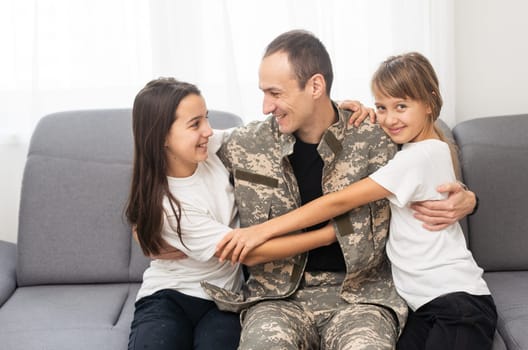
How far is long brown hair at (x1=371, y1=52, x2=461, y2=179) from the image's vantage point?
201cm

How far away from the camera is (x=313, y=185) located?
218 centimetres

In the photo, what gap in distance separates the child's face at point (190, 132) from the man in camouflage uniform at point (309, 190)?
14cm

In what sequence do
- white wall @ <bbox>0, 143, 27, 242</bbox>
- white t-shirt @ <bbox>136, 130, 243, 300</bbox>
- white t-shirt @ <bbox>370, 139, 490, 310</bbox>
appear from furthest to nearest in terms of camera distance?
white wall @ <bbox>0, 143, 27, 242</bbox> → white t-shirt @ <bbox>136, 130, 243, 300</bbox> → white t-shirt @ <bbox>370, 139, 490, 310</bbox>

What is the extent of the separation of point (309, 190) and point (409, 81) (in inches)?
17.6

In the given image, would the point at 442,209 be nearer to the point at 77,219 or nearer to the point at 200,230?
the point at 200,230

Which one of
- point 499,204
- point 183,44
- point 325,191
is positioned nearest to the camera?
point 325,191

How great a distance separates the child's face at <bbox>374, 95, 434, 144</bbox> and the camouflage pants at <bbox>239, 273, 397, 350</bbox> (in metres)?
0.47

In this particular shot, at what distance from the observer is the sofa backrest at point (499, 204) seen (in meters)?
2.48

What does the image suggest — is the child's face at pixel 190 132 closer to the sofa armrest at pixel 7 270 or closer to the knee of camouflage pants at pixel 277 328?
the knee of camouflage pants at pixel 277 328

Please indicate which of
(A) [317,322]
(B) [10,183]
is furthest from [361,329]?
(B) [10,183]

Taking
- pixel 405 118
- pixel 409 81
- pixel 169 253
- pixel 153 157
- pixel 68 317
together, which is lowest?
pixel 68 317

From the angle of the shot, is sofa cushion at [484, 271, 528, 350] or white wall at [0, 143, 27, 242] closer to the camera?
sofa cushion at [484, 271, 528, 350]

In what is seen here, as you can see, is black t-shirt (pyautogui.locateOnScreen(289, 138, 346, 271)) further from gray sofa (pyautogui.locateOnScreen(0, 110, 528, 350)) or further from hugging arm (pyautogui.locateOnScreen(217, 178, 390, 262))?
gray sofa (pyautogui.locateOnScreen(0, 110, 528, 350))

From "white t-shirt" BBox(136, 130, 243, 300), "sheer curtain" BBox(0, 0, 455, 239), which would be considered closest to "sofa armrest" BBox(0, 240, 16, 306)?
"sheer curtain" BBox(0, 0, 455, 239)
